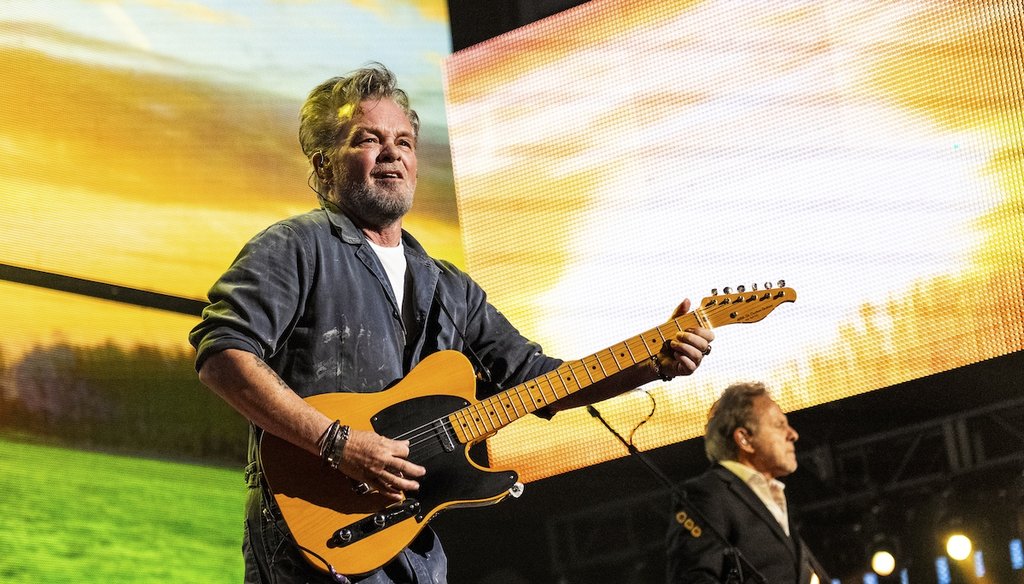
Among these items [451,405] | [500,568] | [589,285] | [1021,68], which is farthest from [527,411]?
[1021,68]

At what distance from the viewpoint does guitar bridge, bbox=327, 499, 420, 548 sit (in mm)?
2504

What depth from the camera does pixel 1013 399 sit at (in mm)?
4129

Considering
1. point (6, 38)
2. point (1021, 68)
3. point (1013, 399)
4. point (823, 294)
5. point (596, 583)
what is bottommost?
point (596, 583)

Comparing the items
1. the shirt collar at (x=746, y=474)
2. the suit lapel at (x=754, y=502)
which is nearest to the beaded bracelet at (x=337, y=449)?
the suit lapel at (x=754, y=502)

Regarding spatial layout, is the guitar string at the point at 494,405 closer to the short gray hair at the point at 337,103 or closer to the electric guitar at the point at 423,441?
the electric guitar at the point at 423,441

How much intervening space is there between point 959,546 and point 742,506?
1.38 metres

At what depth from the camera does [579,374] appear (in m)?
2.88

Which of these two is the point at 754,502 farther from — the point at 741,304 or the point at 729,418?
the point at 741,304

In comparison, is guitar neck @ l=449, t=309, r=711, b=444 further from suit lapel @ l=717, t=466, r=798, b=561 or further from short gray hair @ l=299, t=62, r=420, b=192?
suit lapel @ l=717, t=466, r=798, b=561

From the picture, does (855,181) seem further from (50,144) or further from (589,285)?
(50,144)

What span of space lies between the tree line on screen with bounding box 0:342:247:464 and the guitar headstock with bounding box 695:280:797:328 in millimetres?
2588

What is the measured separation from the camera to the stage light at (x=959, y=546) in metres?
4.35

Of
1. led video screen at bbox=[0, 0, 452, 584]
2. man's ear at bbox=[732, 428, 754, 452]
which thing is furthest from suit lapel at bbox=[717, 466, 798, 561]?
led video screen at bbox=[0, 0, 452, 584]

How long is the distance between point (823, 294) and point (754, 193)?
51cm
